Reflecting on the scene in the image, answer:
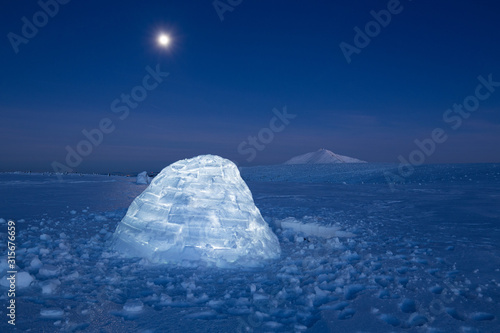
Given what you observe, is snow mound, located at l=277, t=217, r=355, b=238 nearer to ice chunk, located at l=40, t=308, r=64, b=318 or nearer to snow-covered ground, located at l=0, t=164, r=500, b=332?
Result: snow-covered ground, located at l=0, t=164, r=500, b=332

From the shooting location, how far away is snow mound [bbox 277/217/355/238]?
6.09m

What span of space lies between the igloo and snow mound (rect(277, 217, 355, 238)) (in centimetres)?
166

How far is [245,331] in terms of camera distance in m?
2.51

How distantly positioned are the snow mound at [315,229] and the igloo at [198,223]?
1.66 metres

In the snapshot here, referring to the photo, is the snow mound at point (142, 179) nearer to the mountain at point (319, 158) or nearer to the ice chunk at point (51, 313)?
the ice chunk at point (51, 313)

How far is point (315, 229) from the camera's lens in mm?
6285

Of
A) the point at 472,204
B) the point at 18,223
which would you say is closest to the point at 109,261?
the point at 18,223

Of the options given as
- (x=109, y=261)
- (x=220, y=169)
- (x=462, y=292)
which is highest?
(x=220, y=169)

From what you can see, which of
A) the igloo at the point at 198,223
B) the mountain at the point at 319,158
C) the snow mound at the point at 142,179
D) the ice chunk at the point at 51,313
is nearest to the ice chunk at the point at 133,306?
the ice chunk at the point at 51,313

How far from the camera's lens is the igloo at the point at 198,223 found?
413 cm

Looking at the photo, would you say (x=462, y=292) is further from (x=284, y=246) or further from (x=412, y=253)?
(x=284, y=246)

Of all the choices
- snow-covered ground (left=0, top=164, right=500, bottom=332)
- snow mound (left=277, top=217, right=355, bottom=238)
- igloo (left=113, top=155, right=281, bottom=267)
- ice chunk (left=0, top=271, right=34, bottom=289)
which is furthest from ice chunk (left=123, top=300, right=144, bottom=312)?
snow mound (left=277, top=217, right=355, bottom=238)

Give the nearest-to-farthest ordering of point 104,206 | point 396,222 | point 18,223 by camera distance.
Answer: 1. point 18,223
2. point 396,222
3. point 104,206

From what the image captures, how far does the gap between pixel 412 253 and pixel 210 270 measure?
3.10m
